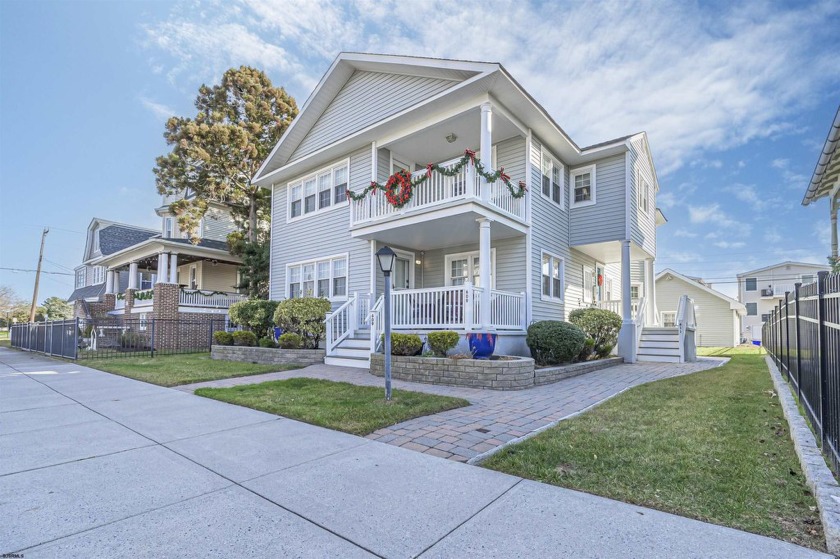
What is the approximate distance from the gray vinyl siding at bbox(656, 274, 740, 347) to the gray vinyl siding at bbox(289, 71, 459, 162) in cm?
2574

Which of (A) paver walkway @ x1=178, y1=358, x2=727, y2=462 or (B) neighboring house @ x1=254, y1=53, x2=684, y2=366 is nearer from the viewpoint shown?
(A) paver walkway @ x1=178, y1=358, x2=727, y2=462

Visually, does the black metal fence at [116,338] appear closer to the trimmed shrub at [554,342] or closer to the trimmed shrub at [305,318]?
the trimmed shrub at [305,318]

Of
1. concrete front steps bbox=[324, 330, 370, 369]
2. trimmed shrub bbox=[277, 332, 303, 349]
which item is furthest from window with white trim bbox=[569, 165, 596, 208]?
trimmed shrub bbox=[277, 332, 303, 349]

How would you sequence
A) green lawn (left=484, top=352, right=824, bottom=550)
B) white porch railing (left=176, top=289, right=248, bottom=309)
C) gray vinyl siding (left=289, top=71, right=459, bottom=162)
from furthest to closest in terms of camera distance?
white porch railing (left=176, top=289, right=248, bottom=309) < gray vinyl siding (left=289, top=71, right=459, bottom=162) < green lawn (left=484, top=352, right=824, bottom=550)

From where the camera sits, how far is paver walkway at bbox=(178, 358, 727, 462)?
4312 millimetres

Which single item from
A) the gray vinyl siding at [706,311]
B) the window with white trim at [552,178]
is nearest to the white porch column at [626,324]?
the window with white trim at [552,178]

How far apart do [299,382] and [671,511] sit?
657 centimetres

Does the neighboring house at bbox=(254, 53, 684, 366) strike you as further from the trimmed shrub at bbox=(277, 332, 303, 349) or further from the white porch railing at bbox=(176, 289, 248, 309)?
the white porch railing at bbox=(176, 289, 248, 309)

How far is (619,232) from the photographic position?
42.1 feet

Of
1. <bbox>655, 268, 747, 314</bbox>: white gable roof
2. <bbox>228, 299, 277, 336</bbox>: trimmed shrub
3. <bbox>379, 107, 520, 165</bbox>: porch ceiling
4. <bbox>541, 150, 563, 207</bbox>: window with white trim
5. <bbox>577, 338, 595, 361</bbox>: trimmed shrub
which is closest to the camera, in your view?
<bbox>379, 107, 520, 165</bbox>: porch ceiling

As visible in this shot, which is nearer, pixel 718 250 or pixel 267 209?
pixel 267 209

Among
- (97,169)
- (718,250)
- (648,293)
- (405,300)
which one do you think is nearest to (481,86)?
(405,300)

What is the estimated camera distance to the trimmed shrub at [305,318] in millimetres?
12172

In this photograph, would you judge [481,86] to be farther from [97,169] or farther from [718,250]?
[718,250]
